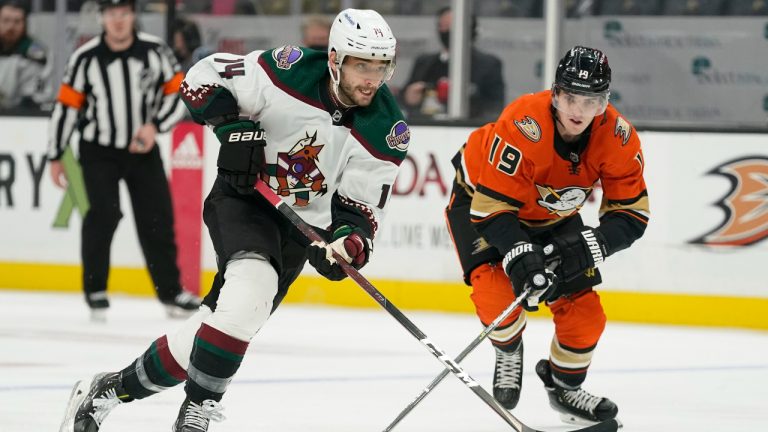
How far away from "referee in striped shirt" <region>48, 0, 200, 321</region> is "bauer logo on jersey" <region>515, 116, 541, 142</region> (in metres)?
2.94

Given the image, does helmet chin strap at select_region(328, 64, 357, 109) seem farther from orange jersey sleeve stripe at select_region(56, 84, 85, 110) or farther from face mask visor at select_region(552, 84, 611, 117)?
orange jersey sleeve stripe at select_region(56, 84, 85, 110)

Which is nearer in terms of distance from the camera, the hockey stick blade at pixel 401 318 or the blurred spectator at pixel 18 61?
the hockey stick blade at pixel 401 318

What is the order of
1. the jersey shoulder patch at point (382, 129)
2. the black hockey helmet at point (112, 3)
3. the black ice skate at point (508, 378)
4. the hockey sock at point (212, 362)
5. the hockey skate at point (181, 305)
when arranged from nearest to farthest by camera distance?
the hockey sock at point (212, 362)
the jersey shoulder patch at point (382, 129)
the black ice skate at point (508, 378)
the black hockey helmet at point (112, 3)
the hockey skate at point (181, 305)

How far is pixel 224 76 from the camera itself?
3453 millimetres

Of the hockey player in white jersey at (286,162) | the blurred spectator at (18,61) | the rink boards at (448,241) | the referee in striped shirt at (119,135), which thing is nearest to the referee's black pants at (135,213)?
the referee in striped shirt at (119,135)

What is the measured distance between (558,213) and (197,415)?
1.32 metres

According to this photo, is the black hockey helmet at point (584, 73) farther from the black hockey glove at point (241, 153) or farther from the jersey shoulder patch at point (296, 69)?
the black hockey glove at point (241, 153)

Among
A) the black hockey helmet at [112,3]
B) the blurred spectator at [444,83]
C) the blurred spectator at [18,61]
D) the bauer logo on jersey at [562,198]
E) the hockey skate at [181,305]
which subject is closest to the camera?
the bauer logo on jersey at [562,198]

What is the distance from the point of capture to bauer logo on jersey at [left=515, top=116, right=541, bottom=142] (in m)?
3.78

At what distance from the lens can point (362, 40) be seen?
10.8 feet

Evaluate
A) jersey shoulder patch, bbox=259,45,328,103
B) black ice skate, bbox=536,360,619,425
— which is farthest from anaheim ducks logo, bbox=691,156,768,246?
jersey shoulder patch, bbox=259,45,328,103

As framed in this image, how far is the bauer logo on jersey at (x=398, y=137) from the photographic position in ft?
11.2

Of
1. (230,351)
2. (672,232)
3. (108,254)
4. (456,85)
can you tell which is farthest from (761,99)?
(230,351)

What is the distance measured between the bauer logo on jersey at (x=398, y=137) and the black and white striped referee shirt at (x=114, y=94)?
10.4 ft
